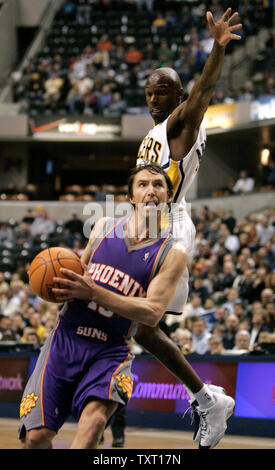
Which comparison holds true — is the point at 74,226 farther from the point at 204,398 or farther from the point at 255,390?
the point at 204,398

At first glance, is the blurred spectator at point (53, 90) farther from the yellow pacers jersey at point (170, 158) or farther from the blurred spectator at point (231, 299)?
the yellow pacers jersey at point (170, 158)

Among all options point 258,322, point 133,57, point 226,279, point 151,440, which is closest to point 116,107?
point 133,57

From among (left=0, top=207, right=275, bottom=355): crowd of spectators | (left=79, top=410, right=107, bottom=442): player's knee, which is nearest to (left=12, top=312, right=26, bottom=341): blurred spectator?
(left=0, top=207, right=275, bottom=355): crowd of spectators

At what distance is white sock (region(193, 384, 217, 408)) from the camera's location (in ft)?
18.8

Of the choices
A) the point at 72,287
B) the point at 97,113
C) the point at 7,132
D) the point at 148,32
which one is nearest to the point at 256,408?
the point at 72,287

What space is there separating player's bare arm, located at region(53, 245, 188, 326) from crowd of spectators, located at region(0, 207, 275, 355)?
9.02ft

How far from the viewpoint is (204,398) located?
5727mm

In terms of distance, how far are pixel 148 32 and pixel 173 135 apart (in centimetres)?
2153

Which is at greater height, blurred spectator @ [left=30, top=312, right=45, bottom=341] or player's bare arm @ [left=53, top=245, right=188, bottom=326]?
player's bare arm @ [left=53, top=245, right=188, bottom=326]

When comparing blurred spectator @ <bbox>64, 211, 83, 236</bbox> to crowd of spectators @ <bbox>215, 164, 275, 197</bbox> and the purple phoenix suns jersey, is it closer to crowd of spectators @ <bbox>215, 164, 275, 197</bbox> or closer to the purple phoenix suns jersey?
crowd of spectators @ <bbox>215, 164, 275, 197</bbox>

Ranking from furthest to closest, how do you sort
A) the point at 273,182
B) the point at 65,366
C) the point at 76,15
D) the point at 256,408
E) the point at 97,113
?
the point at 76,15, the point at 97,113, the point at 273,182, the point at 256,408, the point at 65,366

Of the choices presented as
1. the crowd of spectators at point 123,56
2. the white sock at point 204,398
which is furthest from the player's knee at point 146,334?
the crowd of spectators at point 123,56

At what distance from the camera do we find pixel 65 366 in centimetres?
419

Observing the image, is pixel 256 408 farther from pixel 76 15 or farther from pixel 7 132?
pixel 76 15
